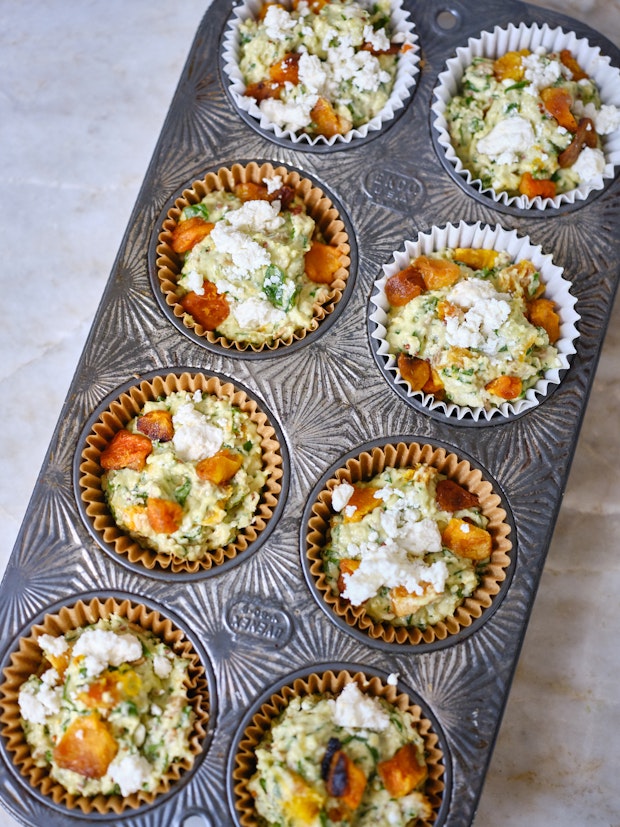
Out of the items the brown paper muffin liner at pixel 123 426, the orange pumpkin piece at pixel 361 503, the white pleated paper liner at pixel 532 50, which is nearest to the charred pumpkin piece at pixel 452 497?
the orange pumpkin piece at pixel 361 503

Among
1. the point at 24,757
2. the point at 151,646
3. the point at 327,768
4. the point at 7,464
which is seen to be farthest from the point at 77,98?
the point at 327,768

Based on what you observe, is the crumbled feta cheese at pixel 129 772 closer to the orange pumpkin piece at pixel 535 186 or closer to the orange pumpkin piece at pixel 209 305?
the orange pumpkin piece at pixel 209 305

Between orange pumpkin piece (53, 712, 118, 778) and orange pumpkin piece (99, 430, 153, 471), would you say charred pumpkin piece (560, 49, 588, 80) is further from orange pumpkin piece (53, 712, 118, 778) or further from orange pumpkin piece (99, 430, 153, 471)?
orange pumpkin piece (53, 712, 118, 778)

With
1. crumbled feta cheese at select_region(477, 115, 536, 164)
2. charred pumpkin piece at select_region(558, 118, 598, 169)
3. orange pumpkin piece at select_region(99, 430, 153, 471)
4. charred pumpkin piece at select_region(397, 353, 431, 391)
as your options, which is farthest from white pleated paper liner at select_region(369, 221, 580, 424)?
orange pumpkin piece at select_region(99, 430, 153, 471)

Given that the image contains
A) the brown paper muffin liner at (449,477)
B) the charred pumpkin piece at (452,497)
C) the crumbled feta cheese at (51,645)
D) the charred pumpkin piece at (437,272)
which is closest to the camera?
the crumbled feta cheese at (51,645)

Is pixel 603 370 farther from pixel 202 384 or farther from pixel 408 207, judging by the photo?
pixel 202 384
